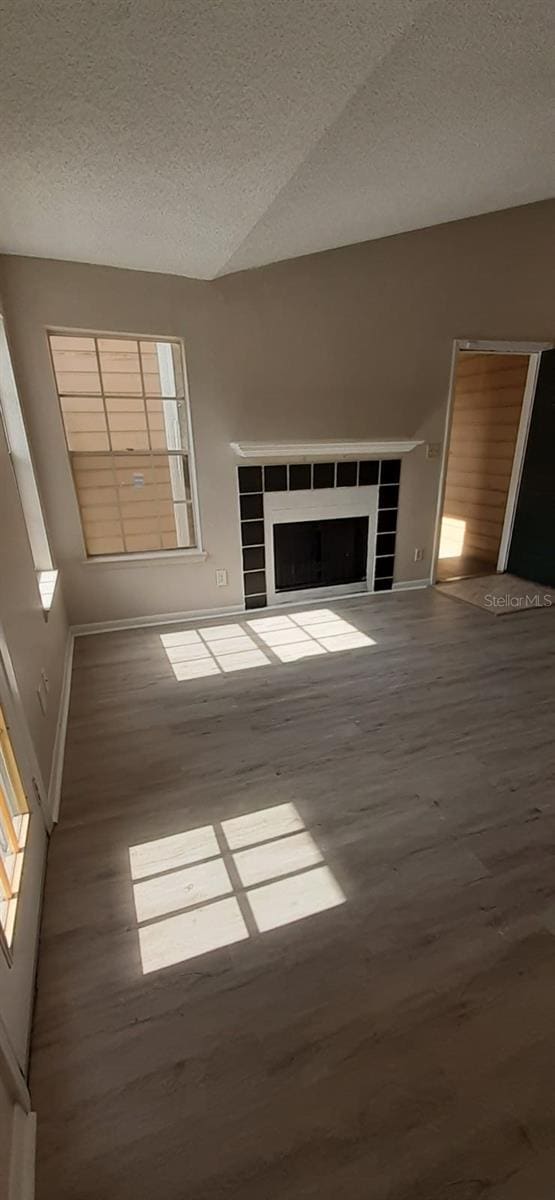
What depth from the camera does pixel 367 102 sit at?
Answer: 4.42 ft

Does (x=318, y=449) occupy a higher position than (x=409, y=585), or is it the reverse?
(x=318, y=449)

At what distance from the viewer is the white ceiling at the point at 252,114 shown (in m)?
0.97

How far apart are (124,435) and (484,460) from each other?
3.57 meters

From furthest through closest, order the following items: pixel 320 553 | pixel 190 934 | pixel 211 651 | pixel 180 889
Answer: pixel 320 553, pixel 211 651, pixel 180 889, pixel 190 934


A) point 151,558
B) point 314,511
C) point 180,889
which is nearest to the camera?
point 180,889

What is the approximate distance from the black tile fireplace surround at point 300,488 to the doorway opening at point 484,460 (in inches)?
20.1

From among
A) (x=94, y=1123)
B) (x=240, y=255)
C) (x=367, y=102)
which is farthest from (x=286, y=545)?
(x=94, y=1123)

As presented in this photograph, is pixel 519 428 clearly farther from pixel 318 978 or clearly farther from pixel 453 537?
pixel 318 978

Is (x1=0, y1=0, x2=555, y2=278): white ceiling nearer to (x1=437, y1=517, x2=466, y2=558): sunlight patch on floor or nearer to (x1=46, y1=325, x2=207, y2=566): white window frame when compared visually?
(x1=46, y1=325, x2=207, y2=566): white window frame

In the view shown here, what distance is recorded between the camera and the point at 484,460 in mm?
4688

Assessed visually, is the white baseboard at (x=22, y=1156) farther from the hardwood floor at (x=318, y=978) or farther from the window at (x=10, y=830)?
the window at (x=10, y=830)

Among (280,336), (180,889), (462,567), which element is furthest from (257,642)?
(462,567)

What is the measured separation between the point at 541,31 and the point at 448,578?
3.44 metres

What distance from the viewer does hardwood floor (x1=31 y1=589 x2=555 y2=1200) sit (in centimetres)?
90
